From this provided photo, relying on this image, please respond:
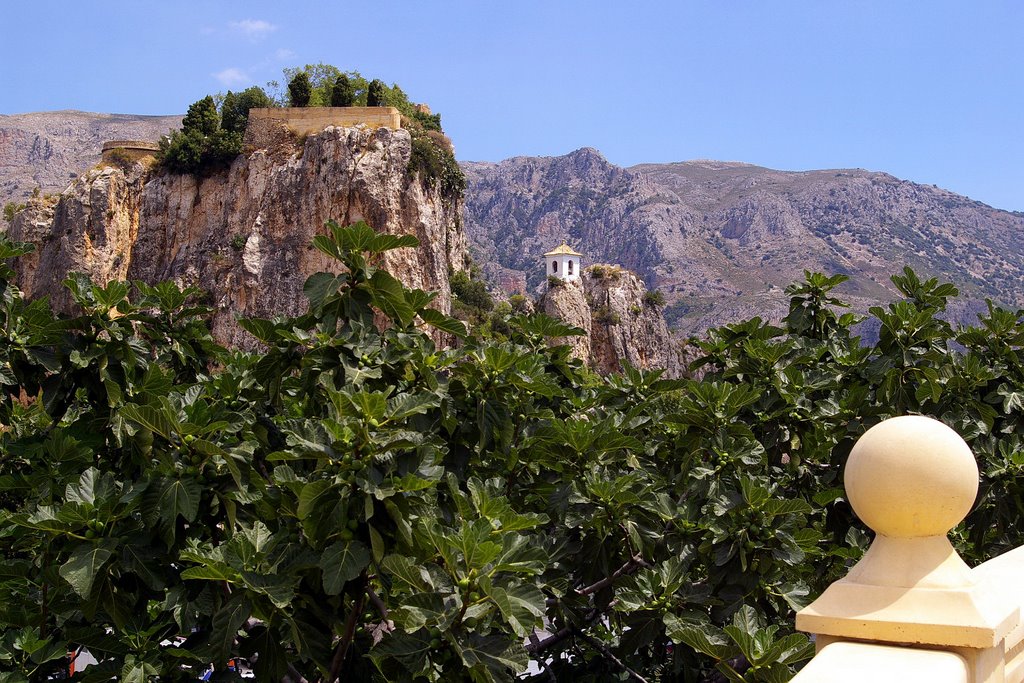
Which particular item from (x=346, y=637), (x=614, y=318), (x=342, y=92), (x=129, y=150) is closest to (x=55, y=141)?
(x=129, y=150)

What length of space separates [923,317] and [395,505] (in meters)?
3.97

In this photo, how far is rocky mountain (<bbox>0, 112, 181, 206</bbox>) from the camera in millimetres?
95625

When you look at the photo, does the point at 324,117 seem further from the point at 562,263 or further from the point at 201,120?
the point at 562,263

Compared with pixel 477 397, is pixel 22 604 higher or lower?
lower

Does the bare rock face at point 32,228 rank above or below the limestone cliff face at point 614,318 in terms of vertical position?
above

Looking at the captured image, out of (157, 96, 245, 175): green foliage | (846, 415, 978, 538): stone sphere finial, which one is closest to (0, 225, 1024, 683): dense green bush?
(846, 415, 978, 538): stone sphere finial

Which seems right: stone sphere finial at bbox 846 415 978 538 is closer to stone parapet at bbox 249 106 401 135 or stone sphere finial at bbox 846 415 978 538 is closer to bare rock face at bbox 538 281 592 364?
stone parapet at bbox 249 106 401 135

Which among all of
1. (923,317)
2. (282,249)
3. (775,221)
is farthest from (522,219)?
(923,317)

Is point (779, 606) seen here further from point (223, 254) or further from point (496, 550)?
point (223, 254)

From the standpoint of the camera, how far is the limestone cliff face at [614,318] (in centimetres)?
5744

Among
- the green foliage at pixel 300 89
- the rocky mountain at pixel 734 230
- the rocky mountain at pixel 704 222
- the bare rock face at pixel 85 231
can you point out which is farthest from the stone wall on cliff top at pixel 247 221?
the rocky mountain at pixel 734 230

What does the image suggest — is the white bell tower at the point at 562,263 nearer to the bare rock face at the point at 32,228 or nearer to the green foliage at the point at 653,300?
the green foliage at the point at 653,300

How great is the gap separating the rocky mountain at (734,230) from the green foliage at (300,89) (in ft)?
219

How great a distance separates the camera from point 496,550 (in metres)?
2.90
